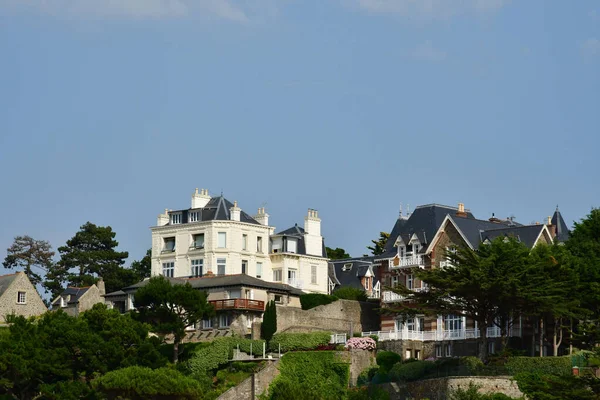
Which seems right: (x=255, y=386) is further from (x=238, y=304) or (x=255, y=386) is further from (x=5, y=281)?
(x=5, y=281)

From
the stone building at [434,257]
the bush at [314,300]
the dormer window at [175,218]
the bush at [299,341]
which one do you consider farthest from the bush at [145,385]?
the dormer window at [175,218]

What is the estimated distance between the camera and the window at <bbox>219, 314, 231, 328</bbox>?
8600 cm

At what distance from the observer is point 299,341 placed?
268ft

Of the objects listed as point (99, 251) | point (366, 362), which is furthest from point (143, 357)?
point (99, 251)

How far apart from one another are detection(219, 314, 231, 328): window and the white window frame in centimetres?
1144

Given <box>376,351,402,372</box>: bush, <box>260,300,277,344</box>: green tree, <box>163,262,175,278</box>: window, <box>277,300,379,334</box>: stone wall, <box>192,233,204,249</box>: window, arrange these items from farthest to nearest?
1. <box>163,262,175,278</box>: window
2. <box>192,233,204,249</box>: window
3. <box>277,300,379,334</box>: stone wall
4. <box>260,300,277,344</box>: green tree
5. <box>376,351,402,372</box>: bush

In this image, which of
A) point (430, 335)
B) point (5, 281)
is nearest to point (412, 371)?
point (430, 335)

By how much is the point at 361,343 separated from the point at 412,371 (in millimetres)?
7247

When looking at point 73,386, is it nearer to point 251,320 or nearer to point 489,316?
point 251,320

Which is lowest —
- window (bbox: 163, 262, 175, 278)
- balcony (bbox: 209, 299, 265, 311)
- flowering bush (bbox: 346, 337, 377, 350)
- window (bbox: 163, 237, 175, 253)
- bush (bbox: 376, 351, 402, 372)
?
bush (bbox: 376, 351, 402, 372)

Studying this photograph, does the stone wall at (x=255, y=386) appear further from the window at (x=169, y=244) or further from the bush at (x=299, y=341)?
the window at (x=169, y=244)

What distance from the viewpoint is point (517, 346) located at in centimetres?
7844

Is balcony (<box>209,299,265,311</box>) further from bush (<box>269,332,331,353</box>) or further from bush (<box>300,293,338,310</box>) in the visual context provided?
bush (<box>269,332,331,353</box>)

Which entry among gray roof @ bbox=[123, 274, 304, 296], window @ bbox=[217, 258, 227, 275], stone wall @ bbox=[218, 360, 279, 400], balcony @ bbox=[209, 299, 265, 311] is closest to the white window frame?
window @ bbox=[217, 258, 227, 275]
